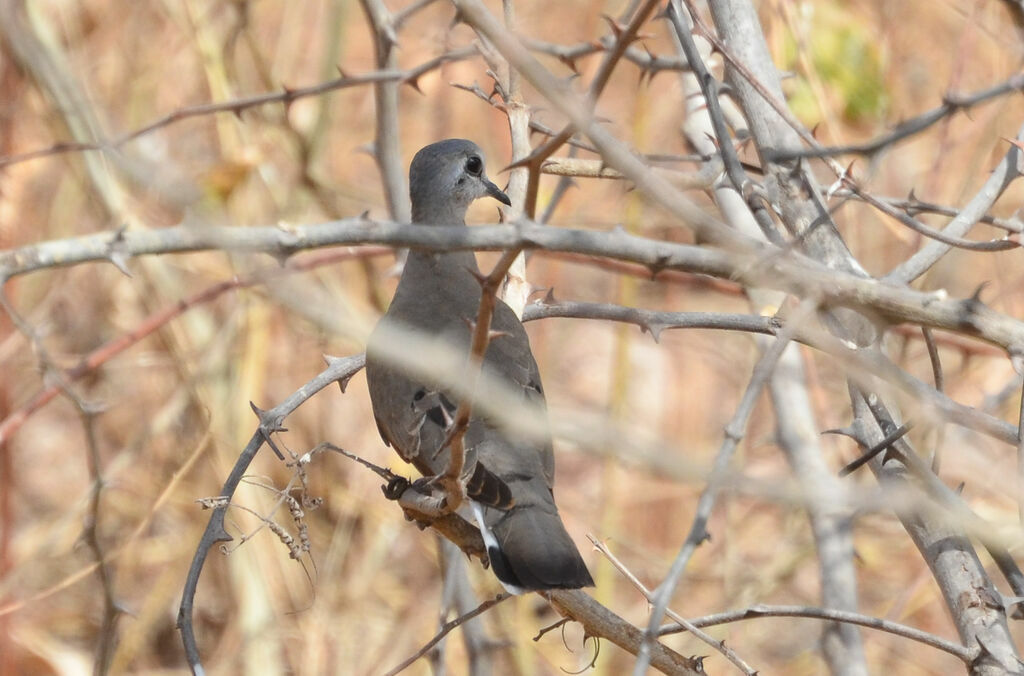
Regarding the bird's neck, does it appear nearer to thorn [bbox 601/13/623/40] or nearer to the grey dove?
the grey dove

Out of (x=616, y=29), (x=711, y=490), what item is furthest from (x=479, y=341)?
(x=616, y=29)

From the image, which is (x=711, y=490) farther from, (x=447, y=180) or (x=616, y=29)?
(x=447, y=180)

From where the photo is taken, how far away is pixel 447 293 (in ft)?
12.0

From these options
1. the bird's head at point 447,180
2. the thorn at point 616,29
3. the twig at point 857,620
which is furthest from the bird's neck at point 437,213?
the twig at point 857,620

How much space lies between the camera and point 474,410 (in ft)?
10.4

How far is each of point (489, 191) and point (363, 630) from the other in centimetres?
336

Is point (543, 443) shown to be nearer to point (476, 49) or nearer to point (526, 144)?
Answer: point (526, 144)

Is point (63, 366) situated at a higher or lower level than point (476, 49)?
higher

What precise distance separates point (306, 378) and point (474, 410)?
3.85 meters

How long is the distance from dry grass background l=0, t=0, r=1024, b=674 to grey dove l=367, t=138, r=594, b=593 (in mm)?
953

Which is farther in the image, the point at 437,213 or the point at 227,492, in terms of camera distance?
the point at 437,213

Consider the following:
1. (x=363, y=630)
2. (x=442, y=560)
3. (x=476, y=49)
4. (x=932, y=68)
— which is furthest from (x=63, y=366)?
(x=932, y=68)

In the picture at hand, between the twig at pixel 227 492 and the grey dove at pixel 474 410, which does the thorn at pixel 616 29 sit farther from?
the twig at pixel 227 492

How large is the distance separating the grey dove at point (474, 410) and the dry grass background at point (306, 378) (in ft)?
3.13
